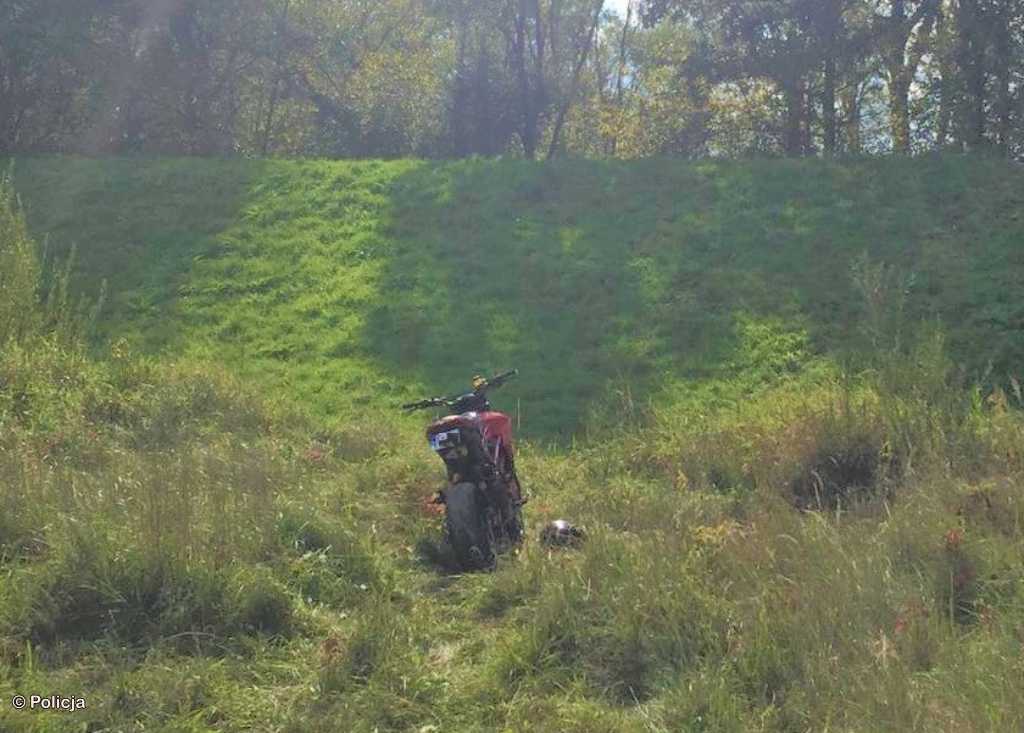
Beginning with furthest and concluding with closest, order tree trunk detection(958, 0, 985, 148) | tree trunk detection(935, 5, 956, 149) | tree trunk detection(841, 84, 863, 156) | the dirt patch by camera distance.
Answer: tree trunk detection(841, 84, 863, 156) → tree trunk detection(935, 5, 956, 149) → tree trunk detection(958, 0, 985, 148) → the dirt patch

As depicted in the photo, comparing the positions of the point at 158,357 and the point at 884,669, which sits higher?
the point at 158,357

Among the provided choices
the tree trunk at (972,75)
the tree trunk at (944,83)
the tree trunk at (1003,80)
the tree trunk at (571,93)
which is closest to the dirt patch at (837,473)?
the tree trunk at (1003,80)

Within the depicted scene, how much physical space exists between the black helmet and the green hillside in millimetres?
4282

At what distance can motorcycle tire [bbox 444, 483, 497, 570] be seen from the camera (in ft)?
20.4

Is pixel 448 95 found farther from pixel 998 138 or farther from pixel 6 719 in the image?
pixel 6 719

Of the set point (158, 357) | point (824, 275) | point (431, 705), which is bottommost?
point (431, 705)

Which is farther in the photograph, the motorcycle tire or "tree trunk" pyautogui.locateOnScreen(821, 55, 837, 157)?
"tree trunk" pyautogui.locateOnScreen(821, 55, 837, 157)

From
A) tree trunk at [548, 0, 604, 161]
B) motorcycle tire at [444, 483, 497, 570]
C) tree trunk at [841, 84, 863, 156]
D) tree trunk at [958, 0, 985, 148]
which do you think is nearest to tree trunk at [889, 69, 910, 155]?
tree trunk at [841, 84, 863, 156]

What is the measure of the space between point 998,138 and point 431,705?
18947mm

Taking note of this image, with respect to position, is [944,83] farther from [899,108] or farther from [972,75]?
[899,108]

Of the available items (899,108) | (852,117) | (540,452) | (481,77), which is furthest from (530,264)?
(481,77)

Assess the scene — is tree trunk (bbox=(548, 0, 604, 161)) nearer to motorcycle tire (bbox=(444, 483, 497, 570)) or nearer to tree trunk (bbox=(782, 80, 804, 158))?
tree trunk (bbox=(782, 80, 804, 158))

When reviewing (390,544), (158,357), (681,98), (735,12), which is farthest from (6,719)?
(681,98)

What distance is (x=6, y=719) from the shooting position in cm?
396
